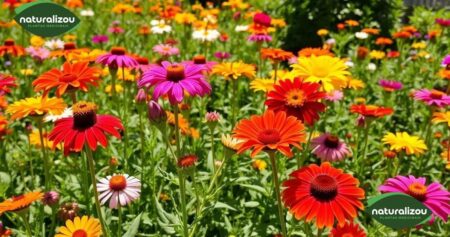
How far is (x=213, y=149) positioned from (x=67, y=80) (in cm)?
87

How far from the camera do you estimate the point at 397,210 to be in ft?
4.21

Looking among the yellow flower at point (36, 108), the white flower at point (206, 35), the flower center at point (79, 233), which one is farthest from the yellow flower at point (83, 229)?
the white flower at point (206, 35)

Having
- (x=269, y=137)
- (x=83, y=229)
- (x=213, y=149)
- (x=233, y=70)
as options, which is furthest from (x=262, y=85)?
(x=83, y=229)

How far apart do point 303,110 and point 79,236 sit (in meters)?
0.96

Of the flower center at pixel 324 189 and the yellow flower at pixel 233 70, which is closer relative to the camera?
the flower center at pixel 324 189

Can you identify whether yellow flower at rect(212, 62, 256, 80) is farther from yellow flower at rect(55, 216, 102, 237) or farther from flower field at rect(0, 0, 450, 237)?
yellow flower at rect(55, 216, 102, 237)

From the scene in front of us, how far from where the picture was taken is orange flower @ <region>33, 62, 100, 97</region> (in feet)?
5.73

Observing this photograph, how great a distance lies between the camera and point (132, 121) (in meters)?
3.04

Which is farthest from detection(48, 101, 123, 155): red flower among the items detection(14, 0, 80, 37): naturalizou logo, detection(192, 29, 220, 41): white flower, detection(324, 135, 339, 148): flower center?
detection(192, 29, 220, 41): white flower

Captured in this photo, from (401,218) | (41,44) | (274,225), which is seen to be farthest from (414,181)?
(41,44)

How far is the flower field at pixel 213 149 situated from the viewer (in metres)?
1.39

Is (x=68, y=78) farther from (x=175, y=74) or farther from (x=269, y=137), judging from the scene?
(x=269, y=137)

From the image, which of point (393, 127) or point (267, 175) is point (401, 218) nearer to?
point (267, 175)

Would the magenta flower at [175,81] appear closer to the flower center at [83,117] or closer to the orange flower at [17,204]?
the flower center at [83,117]
